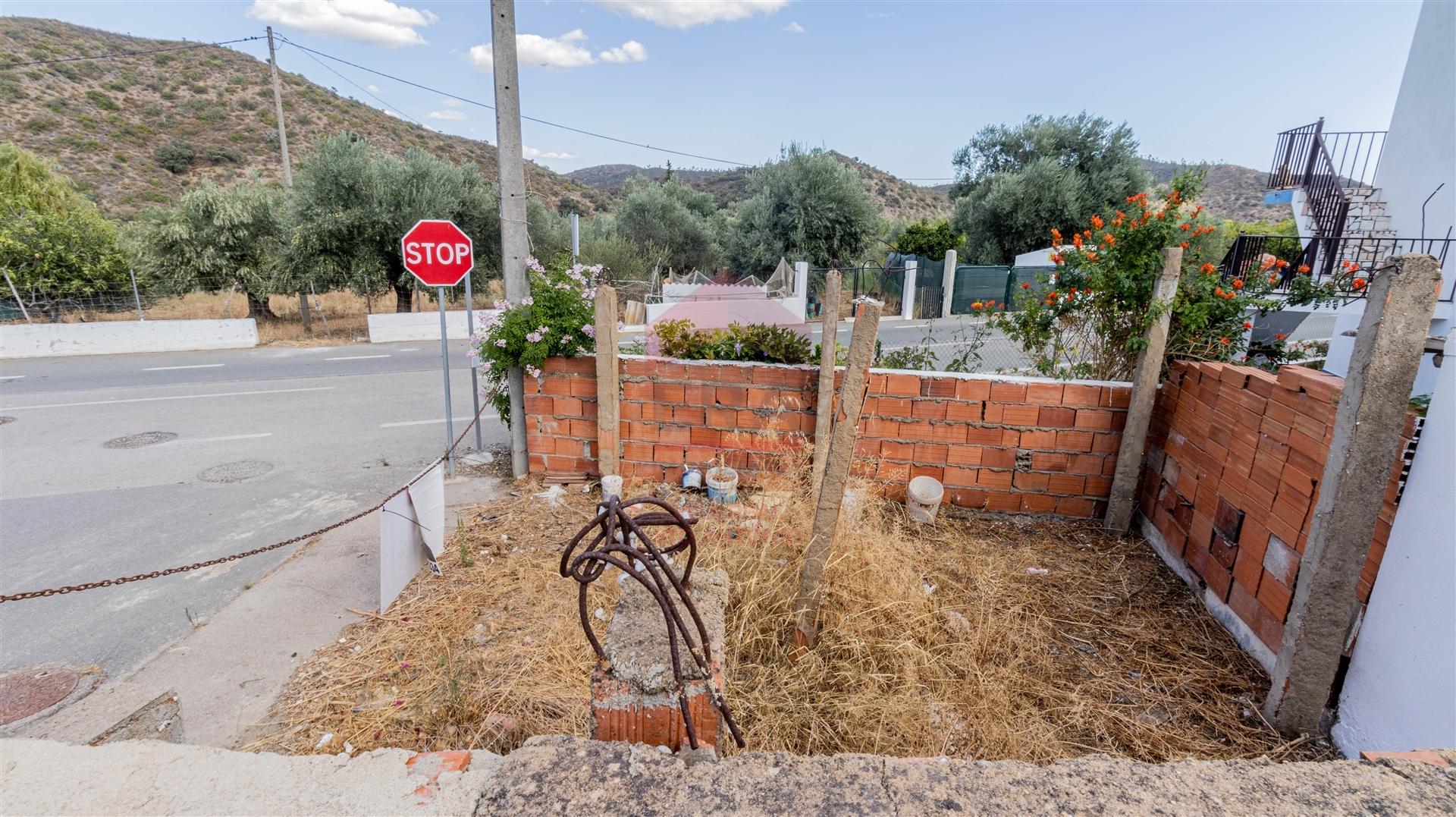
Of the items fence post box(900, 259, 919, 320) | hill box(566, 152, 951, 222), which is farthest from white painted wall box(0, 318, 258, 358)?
hill box(566, 152, 951, 222)

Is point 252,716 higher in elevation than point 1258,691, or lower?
lower

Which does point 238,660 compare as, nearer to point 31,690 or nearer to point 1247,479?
point 31,690

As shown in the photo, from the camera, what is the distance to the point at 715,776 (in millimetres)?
1416

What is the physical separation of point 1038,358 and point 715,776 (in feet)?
16.2

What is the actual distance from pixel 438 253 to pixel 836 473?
4.56 metres

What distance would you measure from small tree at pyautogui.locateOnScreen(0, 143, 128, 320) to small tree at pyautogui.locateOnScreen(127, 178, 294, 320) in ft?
2.18

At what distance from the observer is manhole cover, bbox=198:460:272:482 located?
18.7 feet

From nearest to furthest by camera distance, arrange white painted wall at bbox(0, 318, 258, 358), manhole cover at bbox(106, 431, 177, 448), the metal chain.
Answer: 1. the metal chain
2. manhole cover at bbox(106, 431, 177, 448)
3. white painted wall at bbox(0, 318, 258, 358)

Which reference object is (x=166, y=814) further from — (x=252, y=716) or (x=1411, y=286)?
(x=1411, y=286)

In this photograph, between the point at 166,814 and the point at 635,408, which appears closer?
the point at 166,814

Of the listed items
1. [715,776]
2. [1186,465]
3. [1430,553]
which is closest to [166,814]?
[715,776]

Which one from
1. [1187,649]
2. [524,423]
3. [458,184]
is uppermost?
[458,184]

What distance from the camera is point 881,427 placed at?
4703 millimetres

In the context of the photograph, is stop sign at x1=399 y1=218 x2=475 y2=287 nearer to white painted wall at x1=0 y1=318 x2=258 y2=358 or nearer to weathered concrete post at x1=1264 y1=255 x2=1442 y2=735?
weathered concrete post at x1=1264 y1=255 x2=1442 y2=735
